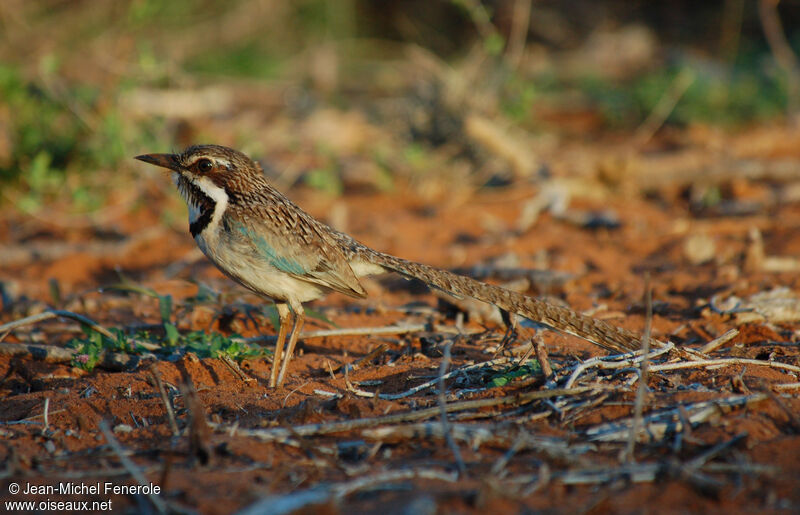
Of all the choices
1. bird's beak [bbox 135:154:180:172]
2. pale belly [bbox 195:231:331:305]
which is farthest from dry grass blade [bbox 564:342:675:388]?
bird's beak [bbox 135:154:180:172]

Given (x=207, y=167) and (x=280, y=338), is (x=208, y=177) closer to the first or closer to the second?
(x=207, y=167)

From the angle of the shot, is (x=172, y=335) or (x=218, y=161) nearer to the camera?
(x=172, y=335)

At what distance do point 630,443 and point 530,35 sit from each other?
1342 cm

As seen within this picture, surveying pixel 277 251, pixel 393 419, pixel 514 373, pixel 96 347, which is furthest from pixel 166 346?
pixel 514 373

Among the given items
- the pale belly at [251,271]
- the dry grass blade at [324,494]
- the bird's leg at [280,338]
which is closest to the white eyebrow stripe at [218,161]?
the pale belly at [251,271]

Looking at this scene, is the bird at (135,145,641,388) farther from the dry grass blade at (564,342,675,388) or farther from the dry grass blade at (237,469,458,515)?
the dry grass blade at (237,469,458,515)

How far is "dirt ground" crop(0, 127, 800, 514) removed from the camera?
328 centimetres

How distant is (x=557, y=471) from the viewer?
3.37 metres

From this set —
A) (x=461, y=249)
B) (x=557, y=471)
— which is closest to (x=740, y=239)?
(x=461, y=249)

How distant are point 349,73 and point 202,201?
33.7 feet

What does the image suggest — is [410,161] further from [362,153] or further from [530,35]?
[530,35]

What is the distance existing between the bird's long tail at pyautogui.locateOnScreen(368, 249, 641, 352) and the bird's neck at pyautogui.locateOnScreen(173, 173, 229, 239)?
1.07m

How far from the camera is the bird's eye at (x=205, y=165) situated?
18.0 ft

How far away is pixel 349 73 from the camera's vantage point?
15219 mm
